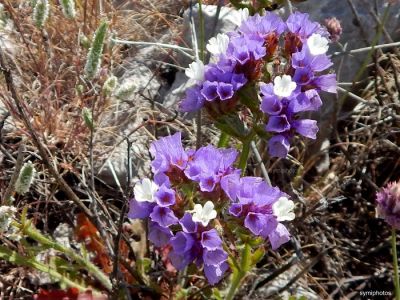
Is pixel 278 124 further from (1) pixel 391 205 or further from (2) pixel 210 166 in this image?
(1) pixel 391 205

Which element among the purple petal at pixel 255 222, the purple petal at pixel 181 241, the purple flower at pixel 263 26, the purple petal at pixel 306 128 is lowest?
the purple petal at pixel 181 241

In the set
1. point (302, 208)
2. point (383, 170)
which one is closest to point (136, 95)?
point (302, 208)

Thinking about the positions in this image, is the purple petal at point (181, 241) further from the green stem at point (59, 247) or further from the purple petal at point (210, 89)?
the green stem at point (59, 247)

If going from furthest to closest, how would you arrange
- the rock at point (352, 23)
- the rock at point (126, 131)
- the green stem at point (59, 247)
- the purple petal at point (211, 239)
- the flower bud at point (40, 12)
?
the rock at point (352, 23) → the rock at point (126, 131) → the flower bud at point (40, 12) → the green stem at point (59, 247) → the purple petal at point (211, 239)

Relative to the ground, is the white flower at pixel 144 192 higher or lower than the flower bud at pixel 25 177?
higher

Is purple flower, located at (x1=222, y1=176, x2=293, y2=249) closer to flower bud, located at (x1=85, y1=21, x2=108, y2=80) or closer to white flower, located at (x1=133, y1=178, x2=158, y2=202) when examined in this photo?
white flower, located at (x1=133, y1=178, x2=158, y2=202)

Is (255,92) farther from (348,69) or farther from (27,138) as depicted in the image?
(348,69)

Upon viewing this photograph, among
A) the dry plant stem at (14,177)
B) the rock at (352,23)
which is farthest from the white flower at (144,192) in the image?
the rock at (352,23)
